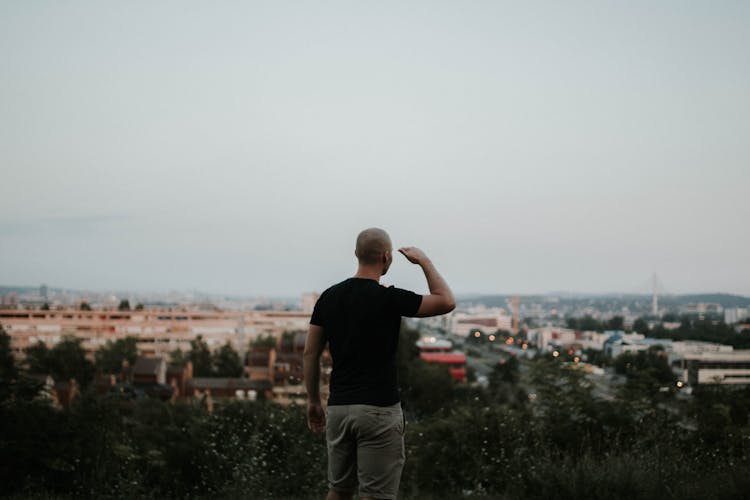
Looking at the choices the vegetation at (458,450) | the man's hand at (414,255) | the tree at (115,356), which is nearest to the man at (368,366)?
the man's hand at (414,255)

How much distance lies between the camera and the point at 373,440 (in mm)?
2625

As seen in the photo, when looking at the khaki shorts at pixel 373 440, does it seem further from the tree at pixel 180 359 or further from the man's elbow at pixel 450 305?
the tree at pixel 180 359

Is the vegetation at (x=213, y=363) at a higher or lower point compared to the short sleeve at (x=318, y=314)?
lower

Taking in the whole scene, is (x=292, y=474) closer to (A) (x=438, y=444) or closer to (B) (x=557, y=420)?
(A) (x=438, y=444)

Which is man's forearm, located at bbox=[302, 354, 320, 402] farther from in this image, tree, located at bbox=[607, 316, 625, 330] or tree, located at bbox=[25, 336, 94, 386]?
tree, located at bbox=[607, 316, 625, 330]

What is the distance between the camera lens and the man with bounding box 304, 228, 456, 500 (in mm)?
2635

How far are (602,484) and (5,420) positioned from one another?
4.80 meters

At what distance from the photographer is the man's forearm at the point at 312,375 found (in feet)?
9.44

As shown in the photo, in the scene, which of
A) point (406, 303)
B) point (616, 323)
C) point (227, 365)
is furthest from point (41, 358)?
point (616, 323)

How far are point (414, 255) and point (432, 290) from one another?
197 mm

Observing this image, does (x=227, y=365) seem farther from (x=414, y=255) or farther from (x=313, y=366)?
(x=414, y=255)

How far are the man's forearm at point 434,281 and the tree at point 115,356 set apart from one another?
154 ft

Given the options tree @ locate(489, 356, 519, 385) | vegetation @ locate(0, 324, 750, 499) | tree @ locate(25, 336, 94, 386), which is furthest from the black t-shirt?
tree @ locate(25, 336, 94, 386)

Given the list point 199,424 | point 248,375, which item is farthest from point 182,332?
point 199,424
